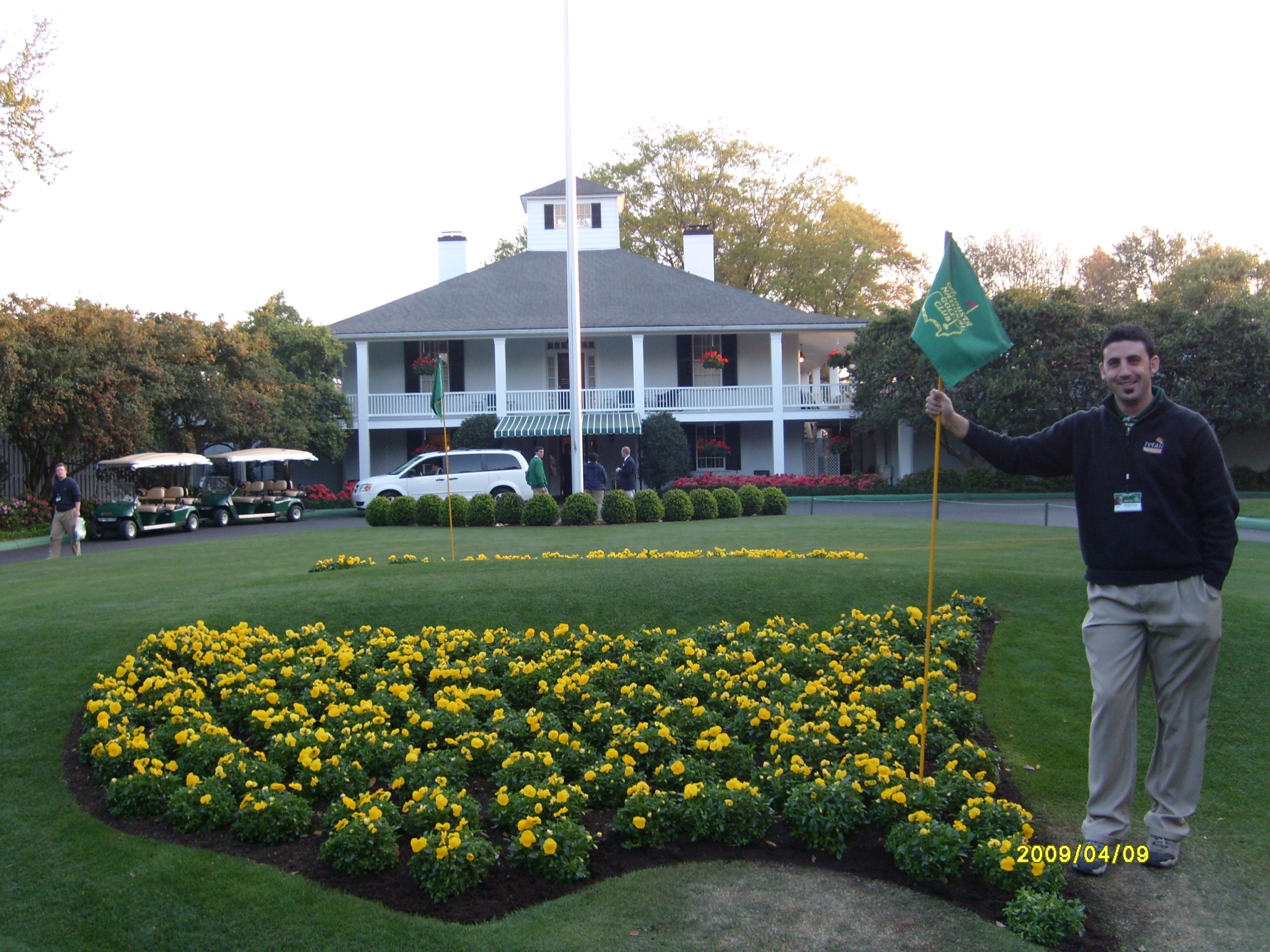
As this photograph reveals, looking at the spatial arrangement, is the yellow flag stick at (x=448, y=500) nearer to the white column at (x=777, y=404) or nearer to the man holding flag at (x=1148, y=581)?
the man holding flag at (x=1148, y=581)

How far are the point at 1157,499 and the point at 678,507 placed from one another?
52.1 ft

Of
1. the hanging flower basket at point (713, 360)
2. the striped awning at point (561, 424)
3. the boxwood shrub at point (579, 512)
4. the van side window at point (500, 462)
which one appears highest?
the hanging flower basket at point (713, 360)

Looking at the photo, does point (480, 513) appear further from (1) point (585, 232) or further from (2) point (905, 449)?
(1) point (585, 232)

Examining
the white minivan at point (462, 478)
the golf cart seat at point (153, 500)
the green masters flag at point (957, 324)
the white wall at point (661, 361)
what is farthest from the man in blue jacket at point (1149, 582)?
the white wall at point (661, 361)

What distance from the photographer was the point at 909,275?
49469 millimetres

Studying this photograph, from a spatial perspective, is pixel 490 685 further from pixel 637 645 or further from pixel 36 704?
pixel 36 704

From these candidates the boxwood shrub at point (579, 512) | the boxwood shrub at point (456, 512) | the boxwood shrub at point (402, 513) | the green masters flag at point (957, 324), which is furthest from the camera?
the boxwood shrub at point (402, 513)

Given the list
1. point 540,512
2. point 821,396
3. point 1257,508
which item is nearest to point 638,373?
point 821,396

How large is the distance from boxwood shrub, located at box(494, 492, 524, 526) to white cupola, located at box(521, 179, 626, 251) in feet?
63.0

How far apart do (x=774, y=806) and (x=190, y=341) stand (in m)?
24.4

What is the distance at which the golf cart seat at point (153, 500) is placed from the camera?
2272cm

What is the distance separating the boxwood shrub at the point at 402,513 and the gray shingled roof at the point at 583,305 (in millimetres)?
12331

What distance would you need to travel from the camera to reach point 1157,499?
4047 millimetres

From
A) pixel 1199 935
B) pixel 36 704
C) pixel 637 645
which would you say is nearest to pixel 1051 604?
pixel 637 645
